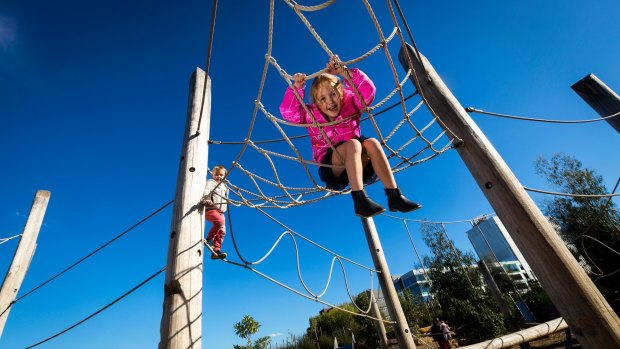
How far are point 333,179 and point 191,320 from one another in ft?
4.11

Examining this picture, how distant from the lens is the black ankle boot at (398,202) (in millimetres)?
1708

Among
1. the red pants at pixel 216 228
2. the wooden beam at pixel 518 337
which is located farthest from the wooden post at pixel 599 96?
the red pants at pixel 216 228

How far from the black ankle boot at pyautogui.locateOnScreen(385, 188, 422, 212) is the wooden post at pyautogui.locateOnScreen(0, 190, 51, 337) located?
4.22m

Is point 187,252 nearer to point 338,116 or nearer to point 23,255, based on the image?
point 338,116

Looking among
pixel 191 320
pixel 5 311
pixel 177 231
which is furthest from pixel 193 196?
pixel 5 311

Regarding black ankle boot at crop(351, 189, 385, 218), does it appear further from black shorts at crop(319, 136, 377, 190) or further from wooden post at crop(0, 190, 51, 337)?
wooden post at crop(0, 190, 51, 337)

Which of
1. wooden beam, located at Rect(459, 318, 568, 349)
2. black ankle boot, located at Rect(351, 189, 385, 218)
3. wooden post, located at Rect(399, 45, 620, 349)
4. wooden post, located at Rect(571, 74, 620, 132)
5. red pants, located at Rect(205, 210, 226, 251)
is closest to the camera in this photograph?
wooden post, located at Rect(399, 45, 620, 349)

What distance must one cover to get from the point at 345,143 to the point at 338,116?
1.38 feet

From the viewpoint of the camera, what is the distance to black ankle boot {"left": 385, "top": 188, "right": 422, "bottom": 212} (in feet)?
5.60

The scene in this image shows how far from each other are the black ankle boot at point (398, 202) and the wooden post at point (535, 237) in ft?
1.63

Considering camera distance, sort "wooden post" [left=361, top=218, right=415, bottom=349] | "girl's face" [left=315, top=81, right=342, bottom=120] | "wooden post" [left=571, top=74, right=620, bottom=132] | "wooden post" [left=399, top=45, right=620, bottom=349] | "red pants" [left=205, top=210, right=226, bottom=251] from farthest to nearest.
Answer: "wooden post" [left=361, top=218, right=415, bottom=349], "red pants" [left=205, top=210, right=226, bottom=251], "wooden post" [left=571, top=74, right=620, bottom=132], "girl's face" [left=315, top=81, right=342, bottom=120], "wooden post" [left=399, top=45, right=620, bottom=349]

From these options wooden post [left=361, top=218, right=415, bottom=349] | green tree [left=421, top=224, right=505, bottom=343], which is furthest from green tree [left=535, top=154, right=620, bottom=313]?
wooden post [left=361, top=218, right=415, bottom=349]

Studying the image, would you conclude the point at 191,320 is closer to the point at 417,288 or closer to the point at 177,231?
the point at 177,231

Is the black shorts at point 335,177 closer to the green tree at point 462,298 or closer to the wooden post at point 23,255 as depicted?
the wooden post at point 23,255
